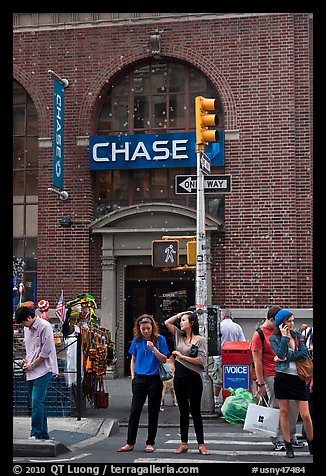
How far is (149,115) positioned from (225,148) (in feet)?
7.42

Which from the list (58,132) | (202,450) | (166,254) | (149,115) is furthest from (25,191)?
(202,450)

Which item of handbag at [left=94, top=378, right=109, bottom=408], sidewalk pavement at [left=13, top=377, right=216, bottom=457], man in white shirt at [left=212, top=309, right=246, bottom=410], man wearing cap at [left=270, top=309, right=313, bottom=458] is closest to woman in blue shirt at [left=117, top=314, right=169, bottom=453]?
sidewalk pavement at [left=13, top=377, right=216, bottom=457]

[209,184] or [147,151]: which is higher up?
[147,151]

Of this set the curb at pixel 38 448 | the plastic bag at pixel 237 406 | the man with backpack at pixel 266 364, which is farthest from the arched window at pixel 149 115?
the curb at pixel 38 448

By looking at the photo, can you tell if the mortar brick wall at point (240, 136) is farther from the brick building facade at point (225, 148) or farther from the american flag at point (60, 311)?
the american flag at point (60, 311)

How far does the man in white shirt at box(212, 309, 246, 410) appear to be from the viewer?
14.5 metres

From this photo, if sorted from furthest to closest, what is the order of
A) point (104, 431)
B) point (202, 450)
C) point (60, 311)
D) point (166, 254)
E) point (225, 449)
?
1. point (60, 311)
2. point (166, 254)
3. point (104, 431)
4. point (225, 449)
5. point (202, 450)

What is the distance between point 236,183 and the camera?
1919 centimetres

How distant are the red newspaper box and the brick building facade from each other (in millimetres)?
5139

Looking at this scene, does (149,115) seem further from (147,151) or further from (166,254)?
(166,254)

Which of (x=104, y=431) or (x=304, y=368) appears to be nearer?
(x=304, y=368)

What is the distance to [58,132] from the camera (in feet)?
64.3

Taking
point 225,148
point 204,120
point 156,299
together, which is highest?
point 225,148

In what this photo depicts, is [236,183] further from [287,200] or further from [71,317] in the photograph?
[71,317]
